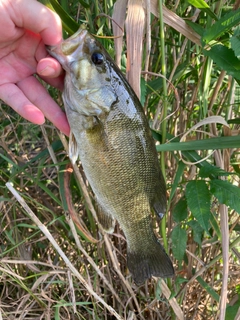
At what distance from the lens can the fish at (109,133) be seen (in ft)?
3.57

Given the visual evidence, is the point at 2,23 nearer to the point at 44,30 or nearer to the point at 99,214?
the point at 44,30

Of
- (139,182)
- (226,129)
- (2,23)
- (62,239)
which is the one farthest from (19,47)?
(62,239)

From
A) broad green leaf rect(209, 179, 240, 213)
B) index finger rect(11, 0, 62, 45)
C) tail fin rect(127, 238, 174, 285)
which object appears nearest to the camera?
index finger rect(11, 0, 62, 45)

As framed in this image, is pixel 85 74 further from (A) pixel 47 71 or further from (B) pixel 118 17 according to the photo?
(B) pixel 118 17

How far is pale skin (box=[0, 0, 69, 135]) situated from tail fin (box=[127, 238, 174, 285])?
0.51 meters

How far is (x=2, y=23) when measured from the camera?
108 cm

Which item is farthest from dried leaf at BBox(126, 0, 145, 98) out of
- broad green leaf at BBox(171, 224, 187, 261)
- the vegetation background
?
broad green leaf at BBox(171, 224, 187, 261)

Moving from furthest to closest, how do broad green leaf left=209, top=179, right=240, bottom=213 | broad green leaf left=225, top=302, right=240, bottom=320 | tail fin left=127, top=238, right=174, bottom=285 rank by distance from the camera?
broad green leaf left=225, top=302, right=240, bottom=320
tail fin left=127, top=238, right=174, bottom=285
broad green leaf left=209, top=179, right=240, bottom=213

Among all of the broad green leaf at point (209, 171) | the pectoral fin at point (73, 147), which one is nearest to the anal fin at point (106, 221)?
the pectoral fin at point (73, 147)

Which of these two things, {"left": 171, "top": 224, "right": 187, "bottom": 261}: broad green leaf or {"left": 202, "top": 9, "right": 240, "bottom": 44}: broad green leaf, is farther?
{"left": 171, "top": 224, "right": 187, "bottom": 261}: broad green leaf

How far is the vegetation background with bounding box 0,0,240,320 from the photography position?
115 centimetres

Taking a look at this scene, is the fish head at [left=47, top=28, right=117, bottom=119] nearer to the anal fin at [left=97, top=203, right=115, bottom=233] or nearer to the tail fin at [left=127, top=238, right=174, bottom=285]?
the anal fin at [left=97, top=203, right=115, bottom=233]

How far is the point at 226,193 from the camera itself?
3.75 feet

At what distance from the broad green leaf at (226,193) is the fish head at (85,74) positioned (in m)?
0.44
